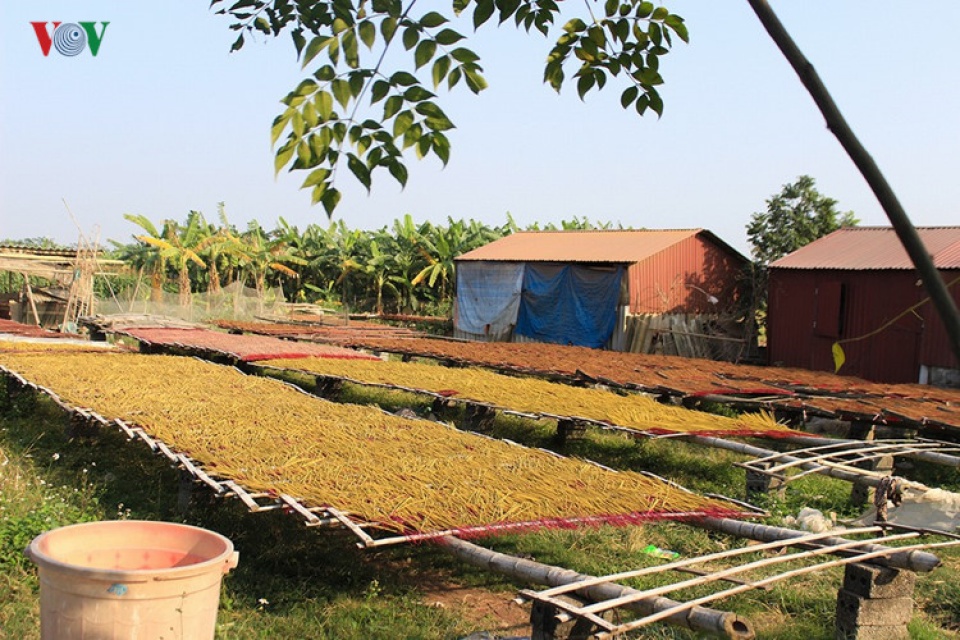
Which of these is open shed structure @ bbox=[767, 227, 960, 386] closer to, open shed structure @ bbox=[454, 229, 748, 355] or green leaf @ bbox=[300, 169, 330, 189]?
open shed structure @ bbox=[454, 229, 748, 355]

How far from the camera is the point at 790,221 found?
22.6 m

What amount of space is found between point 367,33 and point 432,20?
155 millimetres

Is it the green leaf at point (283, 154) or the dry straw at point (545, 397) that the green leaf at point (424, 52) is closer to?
the green leaf at point (283, 154)

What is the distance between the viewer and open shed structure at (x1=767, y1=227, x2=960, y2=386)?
1558 centimetres

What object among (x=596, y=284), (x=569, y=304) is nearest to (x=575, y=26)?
(x=596, y=284)

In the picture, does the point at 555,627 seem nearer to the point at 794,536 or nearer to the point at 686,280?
the point at 794,536

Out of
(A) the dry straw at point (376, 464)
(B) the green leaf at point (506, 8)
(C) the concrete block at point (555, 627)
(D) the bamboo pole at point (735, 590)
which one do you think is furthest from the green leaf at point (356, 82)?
(A) the dry straw at point (376, 464)

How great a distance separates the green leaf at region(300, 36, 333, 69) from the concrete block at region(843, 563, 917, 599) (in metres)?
3.74

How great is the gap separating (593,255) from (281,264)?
12.3m

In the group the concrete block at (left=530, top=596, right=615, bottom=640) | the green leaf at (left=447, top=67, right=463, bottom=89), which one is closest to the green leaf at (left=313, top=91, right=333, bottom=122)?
the green leaf at (left=447, top=67, right=463, bottom=89)

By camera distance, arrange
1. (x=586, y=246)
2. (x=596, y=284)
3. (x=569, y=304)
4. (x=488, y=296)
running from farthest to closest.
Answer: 1. (x=488, y=296)
2. (x=586, y=246)
3. (x=569, y=304)
4. (x=596, y=284)

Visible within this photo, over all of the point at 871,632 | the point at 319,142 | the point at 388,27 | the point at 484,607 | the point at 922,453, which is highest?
the point at 388,27

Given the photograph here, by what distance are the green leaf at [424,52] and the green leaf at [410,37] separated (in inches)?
0.5

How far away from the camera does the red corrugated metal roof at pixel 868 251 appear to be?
1612 cm
